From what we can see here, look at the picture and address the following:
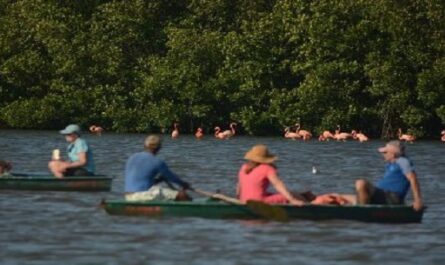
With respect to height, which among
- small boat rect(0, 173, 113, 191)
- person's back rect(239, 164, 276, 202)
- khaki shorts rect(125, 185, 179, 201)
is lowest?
small boat rect(0, 173, 113, 191)

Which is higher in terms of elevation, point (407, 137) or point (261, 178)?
point (261, 178)

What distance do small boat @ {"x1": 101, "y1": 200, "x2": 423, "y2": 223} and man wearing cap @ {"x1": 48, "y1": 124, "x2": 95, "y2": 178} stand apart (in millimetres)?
5681

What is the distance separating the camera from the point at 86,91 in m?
81.4

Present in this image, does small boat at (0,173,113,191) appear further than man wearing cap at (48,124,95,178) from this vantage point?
Yes

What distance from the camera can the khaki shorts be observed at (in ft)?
84.8

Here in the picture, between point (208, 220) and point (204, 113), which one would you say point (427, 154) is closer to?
point (204, 113)

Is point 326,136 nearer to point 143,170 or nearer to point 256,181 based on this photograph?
point 143,170

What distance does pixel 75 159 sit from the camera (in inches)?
1243

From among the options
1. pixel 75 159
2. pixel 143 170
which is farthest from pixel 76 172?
pixel 143 170

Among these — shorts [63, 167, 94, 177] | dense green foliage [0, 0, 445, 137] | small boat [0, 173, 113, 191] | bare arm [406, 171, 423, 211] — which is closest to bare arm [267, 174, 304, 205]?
bare arm [406, 171, 423, 211]

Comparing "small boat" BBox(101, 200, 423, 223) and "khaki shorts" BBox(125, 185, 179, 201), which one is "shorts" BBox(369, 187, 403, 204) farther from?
"khaki shorts" BBox(125, 185, 179, 201)

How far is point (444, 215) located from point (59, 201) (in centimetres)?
747

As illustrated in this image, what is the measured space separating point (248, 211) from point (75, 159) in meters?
7.40

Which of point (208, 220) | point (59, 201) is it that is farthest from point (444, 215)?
point (59, 201)
